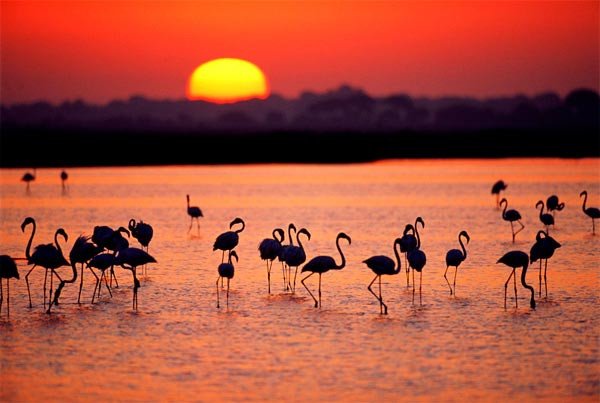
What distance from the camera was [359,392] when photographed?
7.82 metres

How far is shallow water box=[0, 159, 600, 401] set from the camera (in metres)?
8.03

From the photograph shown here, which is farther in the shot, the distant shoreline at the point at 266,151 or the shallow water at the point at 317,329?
the distant shoreline at the point at 266,151

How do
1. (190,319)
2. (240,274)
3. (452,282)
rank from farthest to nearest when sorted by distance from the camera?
(240,274), (452,282), (190,319)

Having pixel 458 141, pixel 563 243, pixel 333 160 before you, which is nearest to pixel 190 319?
pixel 563 243

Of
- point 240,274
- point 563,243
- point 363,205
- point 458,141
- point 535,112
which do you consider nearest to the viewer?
point 240,274

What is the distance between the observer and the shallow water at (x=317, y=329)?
8.03 meters

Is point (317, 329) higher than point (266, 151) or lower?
lower

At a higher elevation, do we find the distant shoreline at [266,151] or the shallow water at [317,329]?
the distant shoreline at [266,151]

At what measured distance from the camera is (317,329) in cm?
994

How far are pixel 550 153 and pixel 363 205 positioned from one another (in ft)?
96.0

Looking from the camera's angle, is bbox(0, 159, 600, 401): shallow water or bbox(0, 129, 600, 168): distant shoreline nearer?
bbox(0, 159, 600, 401): shallow water

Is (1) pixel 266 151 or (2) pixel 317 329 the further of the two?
(1) pixel 266 151

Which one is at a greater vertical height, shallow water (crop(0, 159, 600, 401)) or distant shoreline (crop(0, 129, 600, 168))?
distant shoreline (crop(0, 129, 600, 168))

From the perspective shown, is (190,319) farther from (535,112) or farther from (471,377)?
(535,112)
